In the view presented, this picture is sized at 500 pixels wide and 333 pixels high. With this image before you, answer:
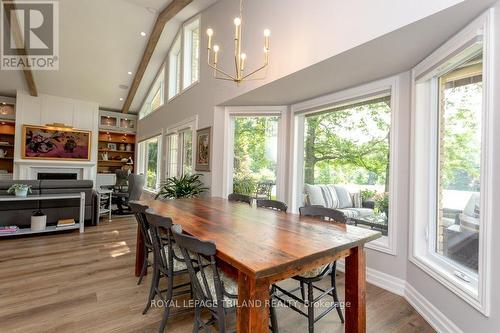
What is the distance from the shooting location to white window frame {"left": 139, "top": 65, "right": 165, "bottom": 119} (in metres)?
7.18

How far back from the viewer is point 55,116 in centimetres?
748

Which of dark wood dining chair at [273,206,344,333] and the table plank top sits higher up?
the table plank top

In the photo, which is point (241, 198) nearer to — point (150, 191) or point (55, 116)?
point (150, 191)

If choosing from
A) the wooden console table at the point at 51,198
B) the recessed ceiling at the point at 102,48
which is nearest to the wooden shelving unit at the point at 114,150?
the recessed ceiling at the point at 102,48

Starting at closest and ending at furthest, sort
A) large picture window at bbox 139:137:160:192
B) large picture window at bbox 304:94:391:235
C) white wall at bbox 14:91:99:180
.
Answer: large picture window at bbox 304:94:391:235 < white wall at bbox 14:91:99:180 < large picture window at bbox 139:137:160:192

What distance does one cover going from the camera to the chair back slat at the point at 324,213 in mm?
2070

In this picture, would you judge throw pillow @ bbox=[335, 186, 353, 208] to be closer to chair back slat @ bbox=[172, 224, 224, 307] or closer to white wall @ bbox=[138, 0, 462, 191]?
white wall @ bbox=[138, 0, 462, 191]

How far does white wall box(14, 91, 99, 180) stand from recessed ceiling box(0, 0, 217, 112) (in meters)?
0.24

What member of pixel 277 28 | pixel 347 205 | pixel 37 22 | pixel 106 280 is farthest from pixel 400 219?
pixel 37 22

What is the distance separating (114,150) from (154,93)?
109 inches

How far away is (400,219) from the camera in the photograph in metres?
2.53

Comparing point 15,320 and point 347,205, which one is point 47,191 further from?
point 347,205

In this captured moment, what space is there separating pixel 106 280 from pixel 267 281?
221 centimetres

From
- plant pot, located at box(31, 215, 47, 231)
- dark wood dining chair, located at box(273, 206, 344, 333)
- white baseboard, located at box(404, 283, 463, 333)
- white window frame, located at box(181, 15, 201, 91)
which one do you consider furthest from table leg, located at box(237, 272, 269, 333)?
white window frame, located at box(181, 15, 201, 91)
